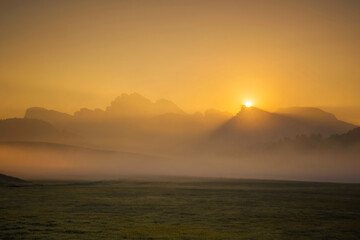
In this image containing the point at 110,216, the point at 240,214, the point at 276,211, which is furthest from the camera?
the point at 276,211

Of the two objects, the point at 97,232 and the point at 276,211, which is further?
the point at 276,211

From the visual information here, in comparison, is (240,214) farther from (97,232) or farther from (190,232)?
(97,232)

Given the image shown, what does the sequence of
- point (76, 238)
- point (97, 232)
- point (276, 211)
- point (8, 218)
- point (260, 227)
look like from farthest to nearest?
point (276, 211)
point (8, 218)
point (260, 227)
point (97, 232)
point (76, 238)

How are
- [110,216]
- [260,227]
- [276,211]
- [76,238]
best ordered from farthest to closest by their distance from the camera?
1. [276,211]
2. [110,216]
3. [260,227]
4. [76,238]

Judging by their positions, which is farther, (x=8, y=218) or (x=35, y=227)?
(x=8, y=218)

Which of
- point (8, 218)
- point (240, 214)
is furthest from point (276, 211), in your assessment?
point (8, 218)

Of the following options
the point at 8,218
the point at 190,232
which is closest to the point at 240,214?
the point at 190,232

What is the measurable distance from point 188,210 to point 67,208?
19.1 metres

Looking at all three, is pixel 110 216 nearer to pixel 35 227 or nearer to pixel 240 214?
pixel 35 227

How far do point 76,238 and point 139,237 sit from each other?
592 cm

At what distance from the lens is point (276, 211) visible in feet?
184

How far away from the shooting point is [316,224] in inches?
1718

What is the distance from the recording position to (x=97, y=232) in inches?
1471

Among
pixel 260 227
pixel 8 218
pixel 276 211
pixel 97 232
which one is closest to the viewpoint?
pixel 97 232
